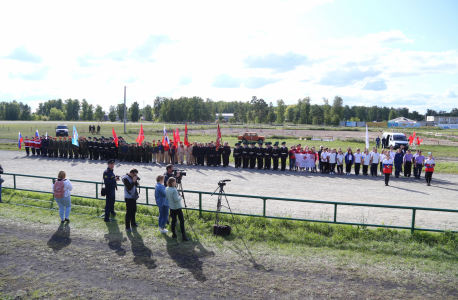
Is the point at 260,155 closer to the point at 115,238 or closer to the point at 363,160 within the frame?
the point at 363,160

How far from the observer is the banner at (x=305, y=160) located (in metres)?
20.3

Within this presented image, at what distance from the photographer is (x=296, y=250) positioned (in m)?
8.27

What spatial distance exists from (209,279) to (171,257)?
1453 millimetres

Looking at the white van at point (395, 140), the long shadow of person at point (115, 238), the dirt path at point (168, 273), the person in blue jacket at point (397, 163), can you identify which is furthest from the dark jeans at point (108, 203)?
the white van at point (395, 140)

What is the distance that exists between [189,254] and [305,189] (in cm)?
870

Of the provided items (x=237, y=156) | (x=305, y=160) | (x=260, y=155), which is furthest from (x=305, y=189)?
(x=237, y=156)

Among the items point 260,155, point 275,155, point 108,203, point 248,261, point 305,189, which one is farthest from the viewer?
point 260,155

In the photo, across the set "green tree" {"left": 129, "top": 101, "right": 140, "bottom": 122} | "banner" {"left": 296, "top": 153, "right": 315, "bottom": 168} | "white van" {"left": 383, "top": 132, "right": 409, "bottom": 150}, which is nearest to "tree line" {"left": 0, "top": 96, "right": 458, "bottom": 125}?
"green tree" {"left": 129, "top": 101, "right": 140, "bottom": 122}

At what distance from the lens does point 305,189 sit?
15.3 meters

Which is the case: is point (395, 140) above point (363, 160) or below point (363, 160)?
above

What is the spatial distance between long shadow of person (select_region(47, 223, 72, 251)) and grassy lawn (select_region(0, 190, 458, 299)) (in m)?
0.15

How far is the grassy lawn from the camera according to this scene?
A: 20.9 feet

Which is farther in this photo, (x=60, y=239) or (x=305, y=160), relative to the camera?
(x=305, y=160)

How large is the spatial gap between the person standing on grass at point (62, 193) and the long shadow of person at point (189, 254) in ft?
11.8
